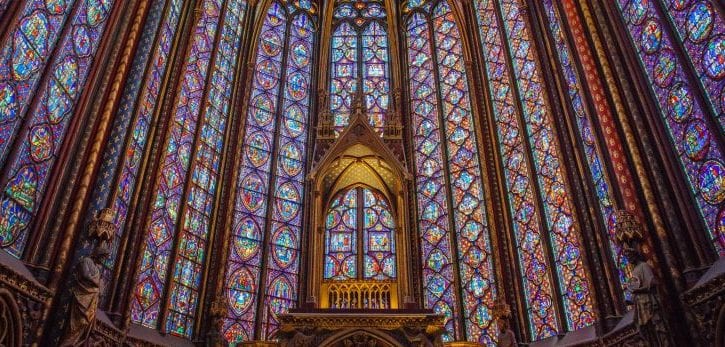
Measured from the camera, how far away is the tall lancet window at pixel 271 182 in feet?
43.5

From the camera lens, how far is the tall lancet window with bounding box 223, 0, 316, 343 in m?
13.2

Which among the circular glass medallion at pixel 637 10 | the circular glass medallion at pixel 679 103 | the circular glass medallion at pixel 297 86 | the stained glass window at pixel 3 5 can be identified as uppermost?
the circular glass medallion at pixel 297 86

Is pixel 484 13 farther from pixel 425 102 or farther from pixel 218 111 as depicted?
pixel 218 111

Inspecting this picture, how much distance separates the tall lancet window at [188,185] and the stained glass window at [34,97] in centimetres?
257

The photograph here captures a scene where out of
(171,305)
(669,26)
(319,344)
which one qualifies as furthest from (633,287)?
(171,305)

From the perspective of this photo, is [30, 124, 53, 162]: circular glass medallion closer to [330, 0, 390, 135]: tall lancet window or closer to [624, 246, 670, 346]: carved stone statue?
[624, 246, 670, 346]: carved stone statue

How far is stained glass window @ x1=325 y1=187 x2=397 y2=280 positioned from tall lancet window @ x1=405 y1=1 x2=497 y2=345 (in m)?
0.90

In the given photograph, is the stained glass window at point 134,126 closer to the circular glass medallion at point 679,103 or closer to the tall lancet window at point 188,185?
the tall lancet window at point 188,185

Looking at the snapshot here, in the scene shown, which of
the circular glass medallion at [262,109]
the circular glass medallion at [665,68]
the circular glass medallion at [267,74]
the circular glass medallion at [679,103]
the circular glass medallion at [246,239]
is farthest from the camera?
the circular glass medallion at [267,74]

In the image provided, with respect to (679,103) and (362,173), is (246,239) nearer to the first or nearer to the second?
(362,173)

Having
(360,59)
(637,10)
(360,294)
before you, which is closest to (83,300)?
(360,294)

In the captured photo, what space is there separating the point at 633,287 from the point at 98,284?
7.14 meters

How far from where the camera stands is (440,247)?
14453 mm

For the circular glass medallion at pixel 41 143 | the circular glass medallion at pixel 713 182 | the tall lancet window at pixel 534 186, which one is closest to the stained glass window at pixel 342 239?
the tall lancet window at pixel 534 186
